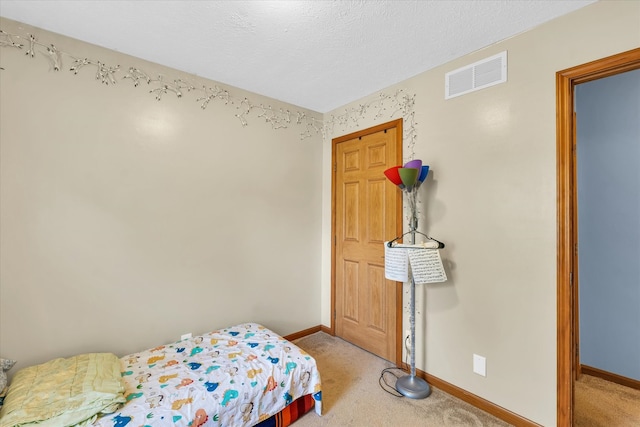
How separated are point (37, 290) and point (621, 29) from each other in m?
3.70

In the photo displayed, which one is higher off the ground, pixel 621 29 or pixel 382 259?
pixel 621 29

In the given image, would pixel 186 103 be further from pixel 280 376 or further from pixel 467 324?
pixel 467 324

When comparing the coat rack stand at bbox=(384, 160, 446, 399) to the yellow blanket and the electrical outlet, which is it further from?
the yellow blanket

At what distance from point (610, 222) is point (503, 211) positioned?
120 centimetres

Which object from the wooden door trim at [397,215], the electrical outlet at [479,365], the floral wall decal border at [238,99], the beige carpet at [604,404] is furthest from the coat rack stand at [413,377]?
the beige carpet at [604,404]

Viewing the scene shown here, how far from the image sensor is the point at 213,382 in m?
1.68

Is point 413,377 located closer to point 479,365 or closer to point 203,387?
point 479,365

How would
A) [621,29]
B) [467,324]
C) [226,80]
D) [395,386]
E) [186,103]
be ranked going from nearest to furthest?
[621,29]
[467,324]
[395,386]
[186,103]
[226,80]

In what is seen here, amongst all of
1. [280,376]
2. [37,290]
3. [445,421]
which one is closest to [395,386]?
[445,421]

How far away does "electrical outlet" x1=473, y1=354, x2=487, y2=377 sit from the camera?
1.97 m

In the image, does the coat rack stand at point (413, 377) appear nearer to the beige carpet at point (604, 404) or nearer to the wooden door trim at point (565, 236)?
the wooden door trim at point (565, 236)

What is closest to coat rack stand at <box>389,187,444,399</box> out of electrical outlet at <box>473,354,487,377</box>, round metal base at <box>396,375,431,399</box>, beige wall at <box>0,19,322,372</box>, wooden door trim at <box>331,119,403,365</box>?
round metal base at <box>396,375,431,399</box>

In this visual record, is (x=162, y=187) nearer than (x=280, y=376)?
No

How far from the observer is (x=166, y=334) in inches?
90.0
